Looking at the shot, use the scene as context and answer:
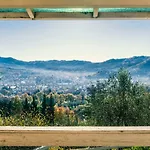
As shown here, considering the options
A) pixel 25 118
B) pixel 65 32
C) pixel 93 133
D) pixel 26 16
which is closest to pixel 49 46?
pixel 65 32

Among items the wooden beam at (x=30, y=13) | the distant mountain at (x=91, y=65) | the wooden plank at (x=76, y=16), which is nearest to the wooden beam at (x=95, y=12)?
the wooden plank at (x=76, y=16)

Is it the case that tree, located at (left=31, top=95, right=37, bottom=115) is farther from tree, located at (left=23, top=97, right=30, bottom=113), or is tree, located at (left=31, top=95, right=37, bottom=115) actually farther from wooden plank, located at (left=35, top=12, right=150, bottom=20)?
wooden plank, located at (left=35, top=12, right=150, bottom=20)

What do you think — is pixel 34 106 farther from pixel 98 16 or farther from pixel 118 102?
pixel 98 16

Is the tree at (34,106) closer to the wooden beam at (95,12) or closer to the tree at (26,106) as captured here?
the tree at (26,106)

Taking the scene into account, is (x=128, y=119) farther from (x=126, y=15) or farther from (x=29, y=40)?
(x=126, y=15)

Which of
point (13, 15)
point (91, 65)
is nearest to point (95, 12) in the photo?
point (13, 15)

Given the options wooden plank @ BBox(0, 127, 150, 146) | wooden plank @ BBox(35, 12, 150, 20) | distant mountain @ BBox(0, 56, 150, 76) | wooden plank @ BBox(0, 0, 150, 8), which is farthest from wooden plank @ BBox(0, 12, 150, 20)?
distant mountain @ BBox(0, 56, 150, 76)
